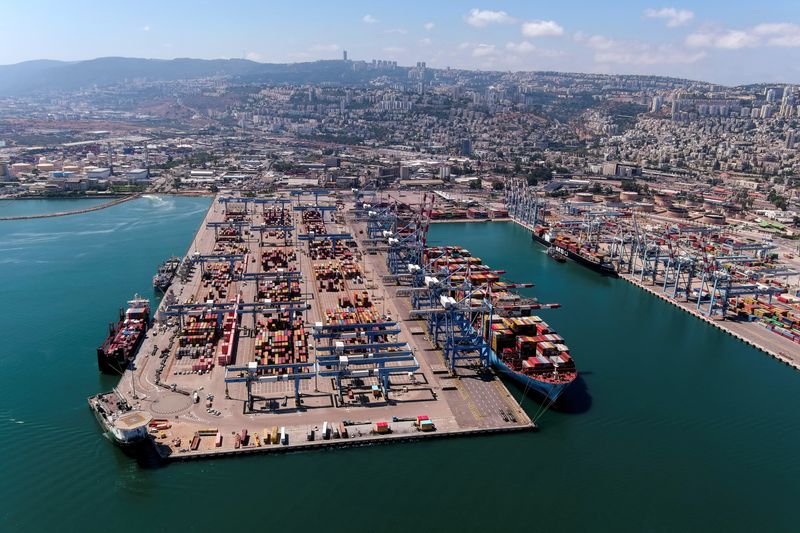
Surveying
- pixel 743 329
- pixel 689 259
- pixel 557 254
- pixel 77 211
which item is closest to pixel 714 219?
pixel 557 254

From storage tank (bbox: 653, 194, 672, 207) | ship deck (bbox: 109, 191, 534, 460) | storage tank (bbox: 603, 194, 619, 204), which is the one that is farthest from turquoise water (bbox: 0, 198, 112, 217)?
storage tank (bbox: 653, 194, 672, 207)

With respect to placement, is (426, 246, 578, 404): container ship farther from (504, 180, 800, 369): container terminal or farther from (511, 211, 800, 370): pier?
(504, 180, 800, 369): container terminal

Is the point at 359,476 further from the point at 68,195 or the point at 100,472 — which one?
the point at 68,195

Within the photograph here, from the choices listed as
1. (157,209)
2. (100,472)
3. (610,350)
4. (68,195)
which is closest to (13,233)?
(157,209)

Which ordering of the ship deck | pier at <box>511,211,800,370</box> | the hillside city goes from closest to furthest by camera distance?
the ship deck, pier at <box>511,211,800,370</box>, the hillside city

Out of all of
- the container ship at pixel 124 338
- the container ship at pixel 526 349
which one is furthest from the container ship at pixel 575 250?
the container ship at pixel 124 338

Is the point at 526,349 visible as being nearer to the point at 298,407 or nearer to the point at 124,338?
the point at 298,407
